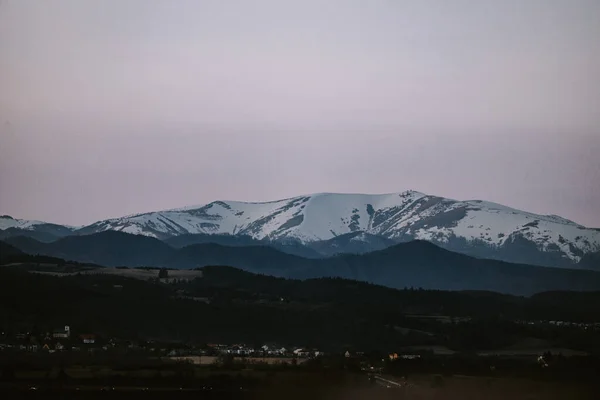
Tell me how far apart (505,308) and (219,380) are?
73.9 m

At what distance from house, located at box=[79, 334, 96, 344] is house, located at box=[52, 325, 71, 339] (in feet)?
3.27

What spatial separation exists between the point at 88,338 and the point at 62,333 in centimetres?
201

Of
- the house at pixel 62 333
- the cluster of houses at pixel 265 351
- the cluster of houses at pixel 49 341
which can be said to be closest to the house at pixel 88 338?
the cluster of houses at pixel 49 341

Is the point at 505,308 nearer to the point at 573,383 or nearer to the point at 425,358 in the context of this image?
the point at 425,358

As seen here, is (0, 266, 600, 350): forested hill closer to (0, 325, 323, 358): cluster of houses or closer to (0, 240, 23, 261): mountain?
(0, 240, 23, 261): mountain

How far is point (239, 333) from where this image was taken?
10869 centimetres

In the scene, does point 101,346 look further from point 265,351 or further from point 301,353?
point 301,353

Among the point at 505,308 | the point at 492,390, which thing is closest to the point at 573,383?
the point at 492,390

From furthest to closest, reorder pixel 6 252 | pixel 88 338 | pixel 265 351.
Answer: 1. pixel 6 252
2. pixel 265 351
3. pixel 88 338

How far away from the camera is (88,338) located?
94.2 metres

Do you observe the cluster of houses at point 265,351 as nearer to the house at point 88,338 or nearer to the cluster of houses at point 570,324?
the house at point 88,338

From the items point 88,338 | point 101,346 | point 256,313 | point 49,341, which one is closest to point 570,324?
point 256,313

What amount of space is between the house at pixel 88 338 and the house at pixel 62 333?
3.27 ft

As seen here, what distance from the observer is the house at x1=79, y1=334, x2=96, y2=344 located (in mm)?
92912
